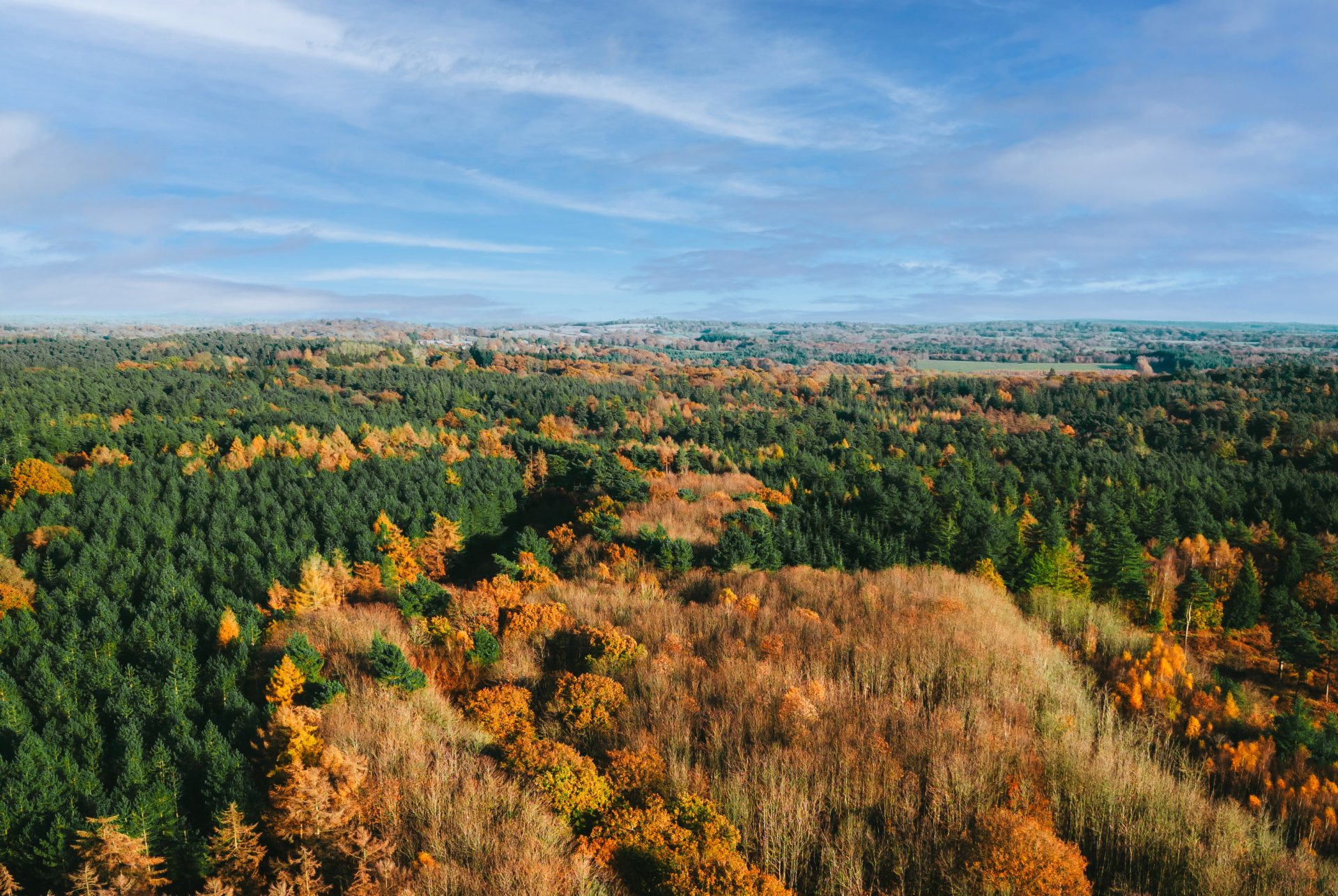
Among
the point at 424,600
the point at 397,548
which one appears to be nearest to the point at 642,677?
the point at 424,600

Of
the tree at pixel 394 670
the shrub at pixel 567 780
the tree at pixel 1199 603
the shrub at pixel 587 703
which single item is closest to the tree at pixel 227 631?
the tree at pixel 394 670

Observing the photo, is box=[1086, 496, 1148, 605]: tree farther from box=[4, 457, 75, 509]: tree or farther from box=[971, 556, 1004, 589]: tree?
box=[4, 457, 75, 509]: tree

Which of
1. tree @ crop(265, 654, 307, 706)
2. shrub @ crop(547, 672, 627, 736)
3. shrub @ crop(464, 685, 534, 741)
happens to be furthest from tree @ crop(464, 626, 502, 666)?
tree @ crop(265, 654, 307, 706)

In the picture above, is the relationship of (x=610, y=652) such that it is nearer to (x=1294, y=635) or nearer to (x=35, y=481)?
(x=1294, y=635)

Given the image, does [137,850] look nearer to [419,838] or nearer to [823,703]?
[419,838]

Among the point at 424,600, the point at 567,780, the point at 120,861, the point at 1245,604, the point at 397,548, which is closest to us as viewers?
the point at 120,861

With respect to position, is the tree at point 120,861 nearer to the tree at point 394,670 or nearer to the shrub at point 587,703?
the tree at point 394,670

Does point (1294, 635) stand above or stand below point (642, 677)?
below
